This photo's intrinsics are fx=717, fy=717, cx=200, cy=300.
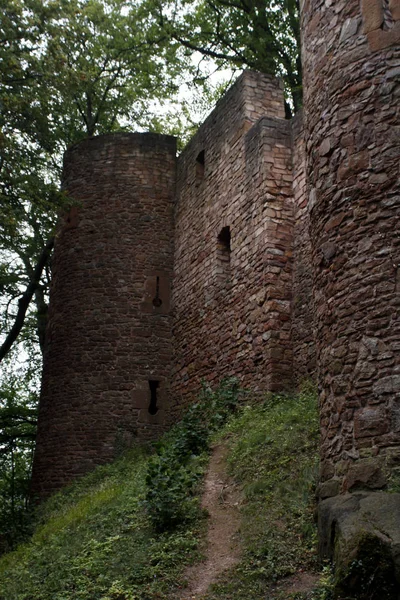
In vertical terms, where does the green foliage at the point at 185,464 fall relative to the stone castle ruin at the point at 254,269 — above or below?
below

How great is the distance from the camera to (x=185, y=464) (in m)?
8.71

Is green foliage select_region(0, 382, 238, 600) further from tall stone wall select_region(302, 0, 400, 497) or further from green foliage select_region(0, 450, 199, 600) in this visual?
tall stone wall select_region(302, 0, 400, 497)

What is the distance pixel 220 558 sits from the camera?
5.97 m

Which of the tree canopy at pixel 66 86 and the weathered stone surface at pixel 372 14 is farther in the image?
the tree canopy at pixel 66 86

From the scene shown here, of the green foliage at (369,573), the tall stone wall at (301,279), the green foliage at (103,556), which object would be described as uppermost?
the tall stone wall at (301,279)

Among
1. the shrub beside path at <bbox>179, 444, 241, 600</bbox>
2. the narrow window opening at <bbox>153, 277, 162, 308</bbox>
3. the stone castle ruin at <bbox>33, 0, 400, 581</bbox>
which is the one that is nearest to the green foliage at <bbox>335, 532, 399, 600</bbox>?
the stone castle ruin at <bbox>33, 0, 400, 581</bbox>

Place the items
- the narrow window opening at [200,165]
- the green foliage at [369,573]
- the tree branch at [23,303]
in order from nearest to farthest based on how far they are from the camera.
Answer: the green foliage at [369,573] → the narrow window opening at [200,165] → the tree branch at [23,303]

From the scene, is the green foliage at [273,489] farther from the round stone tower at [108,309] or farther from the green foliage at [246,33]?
the green foliage at [246,33]

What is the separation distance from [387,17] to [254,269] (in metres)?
5.63

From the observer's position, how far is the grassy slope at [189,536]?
220 inches

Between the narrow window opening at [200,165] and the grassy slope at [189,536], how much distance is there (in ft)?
19.2

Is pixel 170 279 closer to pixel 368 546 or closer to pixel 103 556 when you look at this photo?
pixel 103 556

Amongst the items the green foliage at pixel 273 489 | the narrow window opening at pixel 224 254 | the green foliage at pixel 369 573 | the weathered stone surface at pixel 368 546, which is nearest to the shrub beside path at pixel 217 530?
the green foliage at pixel 273 489

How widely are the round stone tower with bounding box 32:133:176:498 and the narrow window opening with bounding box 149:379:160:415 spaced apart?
0.03 m
